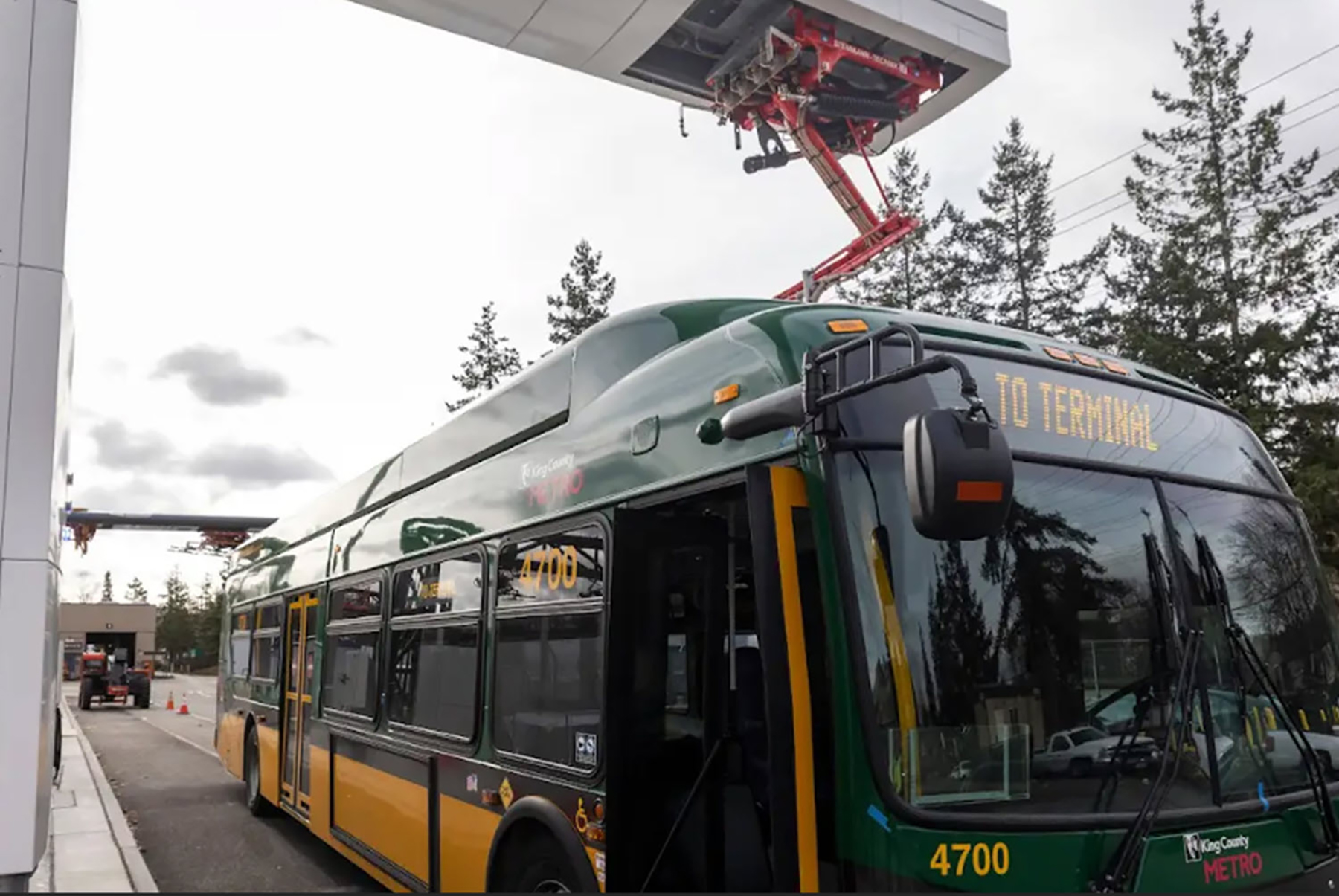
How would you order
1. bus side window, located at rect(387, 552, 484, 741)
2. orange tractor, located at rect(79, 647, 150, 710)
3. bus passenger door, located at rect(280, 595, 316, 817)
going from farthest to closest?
orange tractor, located at rect(79, 647, 150, 710)
bus passenger door, located at rect(280, 595, 316, 817)
bus side window, located at rect(387, 552, 484, 741)

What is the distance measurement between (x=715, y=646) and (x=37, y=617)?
2.50 metres

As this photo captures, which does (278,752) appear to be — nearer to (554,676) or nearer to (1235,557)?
(554,676)

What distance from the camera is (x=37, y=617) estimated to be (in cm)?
352

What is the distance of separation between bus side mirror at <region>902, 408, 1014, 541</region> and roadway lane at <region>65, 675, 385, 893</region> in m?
7.29

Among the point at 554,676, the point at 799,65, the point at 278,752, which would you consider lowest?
the point at 278,752

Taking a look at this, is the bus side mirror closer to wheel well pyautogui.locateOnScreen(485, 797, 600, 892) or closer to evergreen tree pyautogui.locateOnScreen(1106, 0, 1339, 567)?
wheel well pyautogui.locateOnScreen(485, 797, 600, 892)

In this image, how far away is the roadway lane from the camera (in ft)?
30.3

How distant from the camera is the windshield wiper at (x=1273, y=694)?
3770 mm

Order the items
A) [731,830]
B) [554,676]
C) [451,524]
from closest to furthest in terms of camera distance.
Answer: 1. [731,830]
2. [554,676]
3. [451,524]

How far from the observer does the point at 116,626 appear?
158 ft

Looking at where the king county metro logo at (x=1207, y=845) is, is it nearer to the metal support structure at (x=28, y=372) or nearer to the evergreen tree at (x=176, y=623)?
the metal support structure at (x=28, y=372)

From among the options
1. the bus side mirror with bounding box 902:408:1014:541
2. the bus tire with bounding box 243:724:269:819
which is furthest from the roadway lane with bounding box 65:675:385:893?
the bus side mirror with bounding box 902:408:1014:541

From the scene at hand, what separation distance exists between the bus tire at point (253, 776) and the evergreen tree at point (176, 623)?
100581mm

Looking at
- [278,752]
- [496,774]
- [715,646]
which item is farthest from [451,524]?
[278,752]
